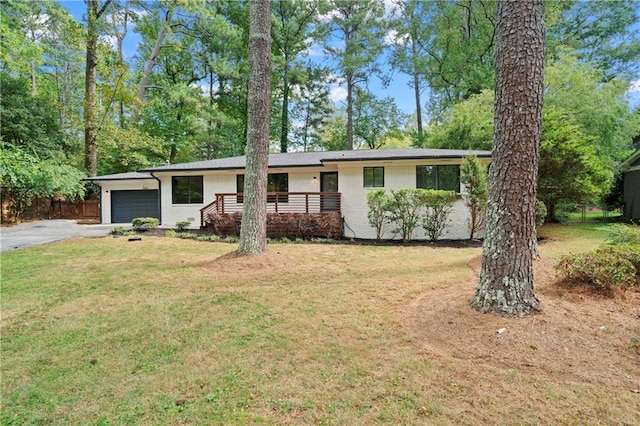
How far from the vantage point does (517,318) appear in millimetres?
3090

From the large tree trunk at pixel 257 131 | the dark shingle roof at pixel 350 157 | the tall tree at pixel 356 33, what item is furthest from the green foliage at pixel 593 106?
the large tree trunk at pixel 257 131

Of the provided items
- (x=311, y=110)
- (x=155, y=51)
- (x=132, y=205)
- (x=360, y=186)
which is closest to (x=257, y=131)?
(x=360, y=186)

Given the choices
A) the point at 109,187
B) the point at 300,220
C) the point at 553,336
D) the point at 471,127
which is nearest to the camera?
the point at 553,336

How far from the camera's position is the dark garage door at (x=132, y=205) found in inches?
637

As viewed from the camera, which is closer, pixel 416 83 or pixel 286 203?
pixel 286 203

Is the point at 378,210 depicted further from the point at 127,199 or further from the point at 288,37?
the point at 288,37

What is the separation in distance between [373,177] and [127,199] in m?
13.3

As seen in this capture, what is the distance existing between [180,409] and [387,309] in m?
2.56

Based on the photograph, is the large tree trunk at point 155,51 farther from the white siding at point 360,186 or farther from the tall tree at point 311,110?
the white siding at point 360,186

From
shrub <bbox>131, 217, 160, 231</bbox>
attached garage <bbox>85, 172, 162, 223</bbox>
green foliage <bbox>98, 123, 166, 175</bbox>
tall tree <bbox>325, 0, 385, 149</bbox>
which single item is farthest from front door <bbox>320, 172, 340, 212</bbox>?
green foliage <bbox>98, 123, 166, 175</bbox>

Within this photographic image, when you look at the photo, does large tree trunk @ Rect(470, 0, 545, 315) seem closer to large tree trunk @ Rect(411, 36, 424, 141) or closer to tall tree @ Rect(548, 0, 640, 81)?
large tree trunk @ Rect(411, 36, 424, 141)

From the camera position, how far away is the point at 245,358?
2.89 metres

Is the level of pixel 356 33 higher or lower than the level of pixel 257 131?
higher

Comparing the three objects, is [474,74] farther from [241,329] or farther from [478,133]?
[241,329]
